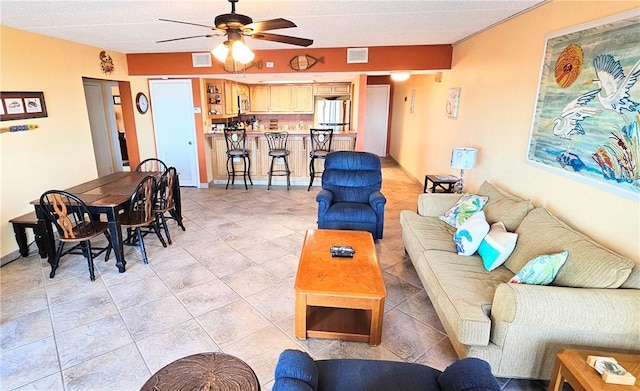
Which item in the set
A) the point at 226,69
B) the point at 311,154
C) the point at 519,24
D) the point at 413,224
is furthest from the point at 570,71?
the point at 226,69

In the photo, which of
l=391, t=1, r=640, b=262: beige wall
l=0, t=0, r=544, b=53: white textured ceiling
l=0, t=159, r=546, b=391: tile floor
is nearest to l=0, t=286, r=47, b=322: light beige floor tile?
l=0, t=159, r=546, b=391: tile floor

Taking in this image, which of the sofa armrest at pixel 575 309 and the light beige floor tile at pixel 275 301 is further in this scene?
the light beige floor tile at pixel 275 301

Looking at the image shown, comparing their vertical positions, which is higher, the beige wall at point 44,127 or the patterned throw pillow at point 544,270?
the beige wall at point 44,127

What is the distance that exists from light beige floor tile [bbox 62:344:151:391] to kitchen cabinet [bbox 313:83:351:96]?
7429mm

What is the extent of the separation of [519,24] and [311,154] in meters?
3.80

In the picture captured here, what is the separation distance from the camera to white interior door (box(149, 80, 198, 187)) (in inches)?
242

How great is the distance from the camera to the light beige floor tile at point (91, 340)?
222cm

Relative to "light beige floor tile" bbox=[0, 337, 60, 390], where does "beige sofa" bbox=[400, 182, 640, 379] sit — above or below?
above

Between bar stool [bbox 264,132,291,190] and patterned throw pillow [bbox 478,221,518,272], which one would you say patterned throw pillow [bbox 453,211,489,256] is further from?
bar stool [bbox 264,132,291,190]

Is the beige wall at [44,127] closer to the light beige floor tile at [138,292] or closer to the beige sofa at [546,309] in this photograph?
the light beige floor tile at [138,292]

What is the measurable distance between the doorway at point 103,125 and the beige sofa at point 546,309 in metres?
6.31

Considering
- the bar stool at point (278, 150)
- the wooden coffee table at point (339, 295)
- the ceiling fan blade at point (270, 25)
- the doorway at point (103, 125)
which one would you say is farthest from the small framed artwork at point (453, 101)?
the doorway at point (103, 125)

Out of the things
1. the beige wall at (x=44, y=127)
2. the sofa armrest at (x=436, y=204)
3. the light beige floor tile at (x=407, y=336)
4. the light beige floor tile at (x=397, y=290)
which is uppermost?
the beige wall at (x=44, y=127)

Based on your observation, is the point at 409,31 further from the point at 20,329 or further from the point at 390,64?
the point at 20,329
